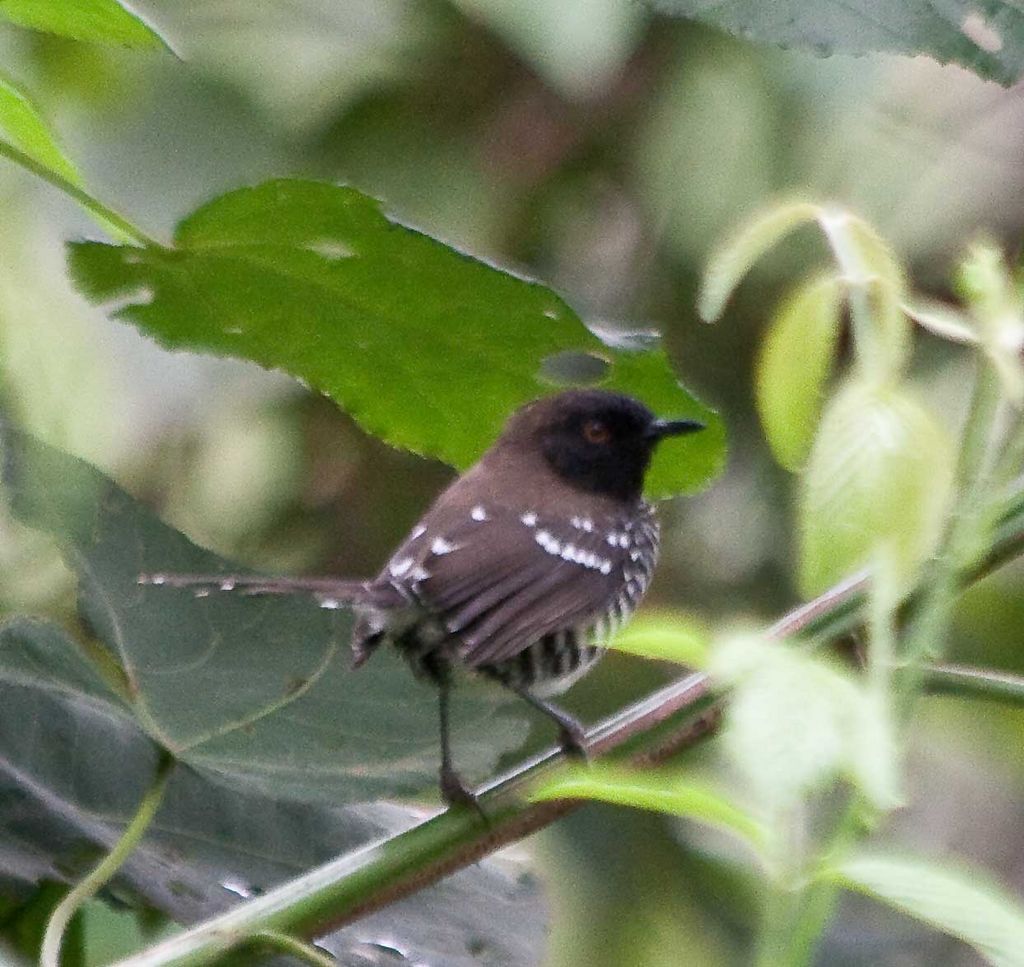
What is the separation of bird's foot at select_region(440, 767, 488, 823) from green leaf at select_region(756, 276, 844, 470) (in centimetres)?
41

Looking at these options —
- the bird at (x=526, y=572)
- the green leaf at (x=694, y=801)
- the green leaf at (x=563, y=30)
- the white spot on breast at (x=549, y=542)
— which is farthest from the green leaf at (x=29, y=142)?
the green leaf at (x=563, y=30)

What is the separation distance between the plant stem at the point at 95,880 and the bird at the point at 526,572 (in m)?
0.19

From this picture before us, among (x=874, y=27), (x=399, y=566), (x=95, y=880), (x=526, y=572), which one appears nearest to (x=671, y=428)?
(x=526, y=572)

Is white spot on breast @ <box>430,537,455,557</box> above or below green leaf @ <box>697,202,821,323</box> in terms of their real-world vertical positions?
above

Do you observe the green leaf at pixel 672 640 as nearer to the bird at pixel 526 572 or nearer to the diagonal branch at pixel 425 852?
the diagonal branch at pixel 425 852

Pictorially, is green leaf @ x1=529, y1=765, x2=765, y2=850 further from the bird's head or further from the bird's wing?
the bird's head

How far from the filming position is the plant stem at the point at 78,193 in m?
1.20

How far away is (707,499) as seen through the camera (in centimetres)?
329

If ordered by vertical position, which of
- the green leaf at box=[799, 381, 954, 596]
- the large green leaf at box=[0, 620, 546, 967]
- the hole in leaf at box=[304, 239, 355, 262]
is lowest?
the large green leaf at box=[0, 620, 546, 967]

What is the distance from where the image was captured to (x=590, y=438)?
260 centimetres

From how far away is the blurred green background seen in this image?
2.79 meters

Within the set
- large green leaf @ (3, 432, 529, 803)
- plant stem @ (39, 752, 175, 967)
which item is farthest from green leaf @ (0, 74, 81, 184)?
plant stem @ (39, 752, 175, 967)

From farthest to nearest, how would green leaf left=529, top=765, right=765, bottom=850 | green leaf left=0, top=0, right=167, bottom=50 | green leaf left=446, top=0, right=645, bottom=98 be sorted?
green leaf left=446, top=0, right=645, bottom=98, green leaf left=0, top=0, right=167, bottom=50, green leaf left=529, top=765, right=765, bottom=850

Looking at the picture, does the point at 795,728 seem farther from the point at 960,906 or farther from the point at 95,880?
the point at 95,880
